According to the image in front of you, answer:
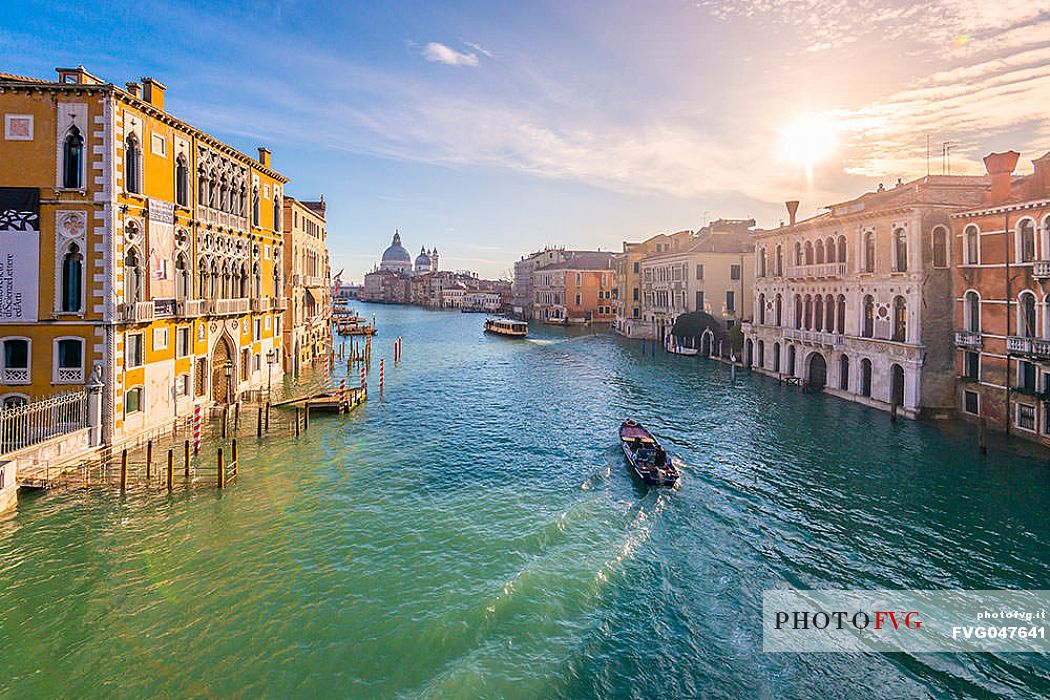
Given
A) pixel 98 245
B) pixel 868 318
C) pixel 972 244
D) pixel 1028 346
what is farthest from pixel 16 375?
pixel 972 244

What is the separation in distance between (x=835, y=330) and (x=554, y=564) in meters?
26.1

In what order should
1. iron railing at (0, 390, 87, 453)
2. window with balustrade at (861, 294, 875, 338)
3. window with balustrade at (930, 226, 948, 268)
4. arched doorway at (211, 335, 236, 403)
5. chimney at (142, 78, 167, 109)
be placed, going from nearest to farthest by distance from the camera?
iron railing at (0, 390, 87, 453) → chimney at (142, 78, 167, 109) → arched doorway at (211, 335, 236, 403) → window with balustrade at (930, 226, 948, 268) → window with balustrade at (861, 294, 875, 338)

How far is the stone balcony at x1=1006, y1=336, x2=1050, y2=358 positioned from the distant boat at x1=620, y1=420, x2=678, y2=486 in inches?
560

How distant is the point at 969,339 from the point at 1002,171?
702 centimetres

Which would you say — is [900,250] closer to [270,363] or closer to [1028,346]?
[1028,346]

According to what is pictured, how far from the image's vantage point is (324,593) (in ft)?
39.0

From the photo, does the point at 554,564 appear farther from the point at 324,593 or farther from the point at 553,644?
the point at 324,593

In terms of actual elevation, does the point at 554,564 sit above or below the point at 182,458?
Result: below

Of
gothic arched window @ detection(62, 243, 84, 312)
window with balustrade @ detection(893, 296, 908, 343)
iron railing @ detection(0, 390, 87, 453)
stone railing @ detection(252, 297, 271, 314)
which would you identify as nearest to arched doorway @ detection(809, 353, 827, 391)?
window with balustrade @ detection(893, 296, 908, 343)

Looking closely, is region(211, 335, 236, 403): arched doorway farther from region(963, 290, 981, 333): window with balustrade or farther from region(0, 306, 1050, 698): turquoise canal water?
region(963, 290, 981, 333): window with balustrade

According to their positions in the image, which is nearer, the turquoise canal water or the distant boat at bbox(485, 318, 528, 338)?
the turquoise canal water

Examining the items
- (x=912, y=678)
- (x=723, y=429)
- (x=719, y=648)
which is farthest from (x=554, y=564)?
(x=723, y=429)

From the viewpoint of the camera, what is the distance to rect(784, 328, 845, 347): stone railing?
106ft

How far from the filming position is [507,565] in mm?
13203
